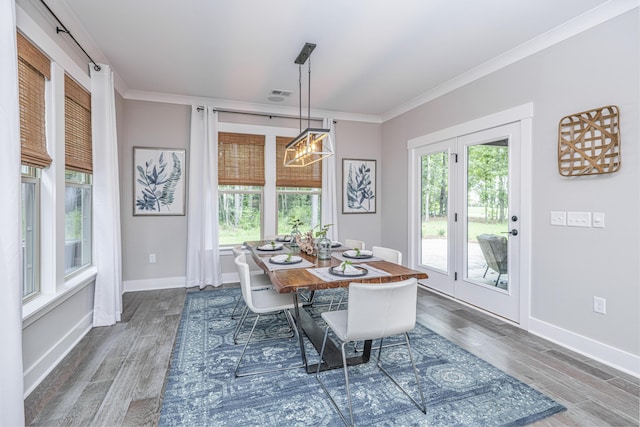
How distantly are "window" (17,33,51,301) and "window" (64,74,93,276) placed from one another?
1.16 feet

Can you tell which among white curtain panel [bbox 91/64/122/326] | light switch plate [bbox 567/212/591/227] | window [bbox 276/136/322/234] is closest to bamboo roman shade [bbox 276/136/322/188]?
window [bbox 276/136/322/234]

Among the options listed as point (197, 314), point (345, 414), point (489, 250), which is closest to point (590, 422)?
point (345, 414)

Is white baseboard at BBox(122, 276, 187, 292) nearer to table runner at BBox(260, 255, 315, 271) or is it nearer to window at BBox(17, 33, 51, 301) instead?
window at BBox(17, 33, 51, 301)

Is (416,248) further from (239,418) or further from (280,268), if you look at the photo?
(239,418)

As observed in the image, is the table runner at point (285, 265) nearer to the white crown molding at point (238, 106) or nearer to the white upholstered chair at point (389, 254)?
the white upholstered chair at point (389, 254)

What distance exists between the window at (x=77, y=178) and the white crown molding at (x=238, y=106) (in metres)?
1.23

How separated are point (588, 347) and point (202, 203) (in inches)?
174

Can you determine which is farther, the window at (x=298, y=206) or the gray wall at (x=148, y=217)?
the window at (x=298, y=206)

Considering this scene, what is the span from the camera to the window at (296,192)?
4973 millimetres

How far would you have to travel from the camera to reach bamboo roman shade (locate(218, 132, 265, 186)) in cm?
465

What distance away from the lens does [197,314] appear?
135 inches

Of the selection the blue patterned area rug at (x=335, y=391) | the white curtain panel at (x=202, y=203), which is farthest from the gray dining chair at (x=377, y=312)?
the white curtain panel at (x=202, y=203)

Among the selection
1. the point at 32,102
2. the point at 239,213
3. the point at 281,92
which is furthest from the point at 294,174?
the point at 32,102

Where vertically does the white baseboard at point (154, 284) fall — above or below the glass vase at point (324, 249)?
below
